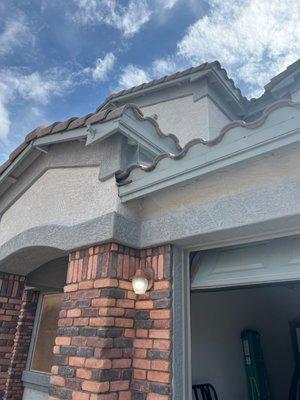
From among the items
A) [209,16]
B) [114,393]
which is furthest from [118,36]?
[114,393]

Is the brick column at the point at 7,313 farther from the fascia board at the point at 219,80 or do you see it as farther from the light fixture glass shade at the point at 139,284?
the fascia board at the point at 219,80

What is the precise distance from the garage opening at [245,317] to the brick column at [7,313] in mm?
2778

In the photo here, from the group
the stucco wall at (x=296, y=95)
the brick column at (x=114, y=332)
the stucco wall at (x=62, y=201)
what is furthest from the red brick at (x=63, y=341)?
the stucco wall at (x=296, y=95)

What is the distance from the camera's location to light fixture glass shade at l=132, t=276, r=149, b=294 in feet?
9.71

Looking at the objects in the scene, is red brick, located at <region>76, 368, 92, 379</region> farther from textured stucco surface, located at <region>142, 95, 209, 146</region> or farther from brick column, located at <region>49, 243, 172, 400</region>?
textured stucco surface, located at <region>142, 95, 209, 146</region>

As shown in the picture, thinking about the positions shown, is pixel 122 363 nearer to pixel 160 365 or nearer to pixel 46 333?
pixel 160 365

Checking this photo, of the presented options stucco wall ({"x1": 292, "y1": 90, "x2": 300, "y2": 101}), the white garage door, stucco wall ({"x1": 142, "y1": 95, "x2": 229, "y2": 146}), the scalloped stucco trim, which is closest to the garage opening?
the white garage door

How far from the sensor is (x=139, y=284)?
9.70 feet

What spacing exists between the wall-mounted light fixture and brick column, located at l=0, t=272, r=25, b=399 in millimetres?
2778

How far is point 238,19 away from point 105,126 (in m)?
3.42

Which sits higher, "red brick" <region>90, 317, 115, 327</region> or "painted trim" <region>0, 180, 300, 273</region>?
"painted trim" <region>0, 180, 300, 273</region>

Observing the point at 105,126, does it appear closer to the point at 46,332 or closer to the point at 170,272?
the point at 170,272

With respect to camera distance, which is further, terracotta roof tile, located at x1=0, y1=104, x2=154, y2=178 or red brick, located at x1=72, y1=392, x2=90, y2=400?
terracotta roof tile, located at x1=0, y1=104, x2=154, y2=178

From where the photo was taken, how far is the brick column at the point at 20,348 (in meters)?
5.35
